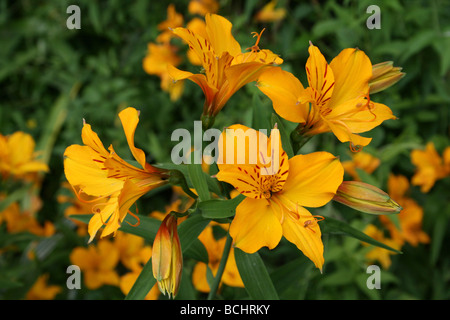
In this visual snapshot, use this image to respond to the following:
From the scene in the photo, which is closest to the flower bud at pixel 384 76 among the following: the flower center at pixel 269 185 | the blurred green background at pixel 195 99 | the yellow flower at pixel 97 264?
the flower center at pixel 269 185

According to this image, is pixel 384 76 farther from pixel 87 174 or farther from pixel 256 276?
pixel 87 174

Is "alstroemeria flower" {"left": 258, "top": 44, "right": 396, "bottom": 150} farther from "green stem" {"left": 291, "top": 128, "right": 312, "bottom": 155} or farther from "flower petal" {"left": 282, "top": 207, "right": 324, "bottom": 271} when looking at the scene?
"flower petal" {"left": 282, "top": 207, "right": 324, "bottom": 271}

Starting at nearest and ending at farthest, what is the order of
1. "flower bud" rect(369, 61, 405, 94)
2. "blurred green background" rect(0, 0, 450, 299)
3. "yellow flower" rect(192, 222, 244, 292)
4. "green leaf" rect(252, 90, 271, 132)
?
"flower bud" rect(369, 61, 405, 94)
"green leaf" rect(252, 90, 271, 132)
"yellow flower" rect(192, 222, 244, 292)
"blurred green background" rect(0, 0, 450, 299)

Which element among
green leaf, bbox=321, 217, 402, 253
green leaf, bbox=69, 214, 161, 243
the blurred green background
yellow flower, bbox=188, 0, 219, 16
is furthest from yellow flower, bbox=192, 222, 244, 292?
yellow flower, bbox=188, 0, 219, 16

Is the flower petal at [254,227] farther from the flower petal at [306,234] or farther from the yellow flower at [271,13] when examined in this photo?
the yellow flower at [271,13]

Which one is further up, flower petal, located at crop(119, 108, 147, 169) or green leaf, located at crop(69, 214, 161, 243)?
flower petal, located at crop(119, 108, 147, 169)
